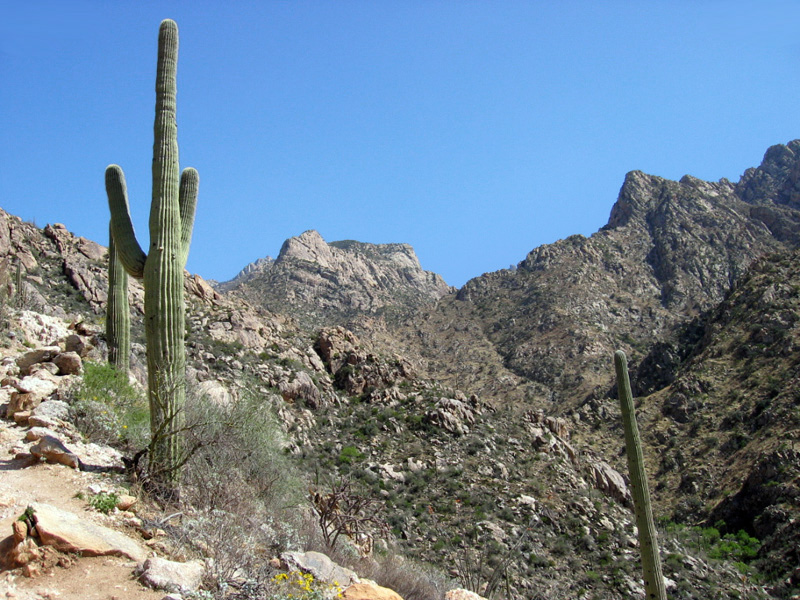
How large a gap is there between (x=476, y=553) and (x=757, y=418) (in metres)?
16.5

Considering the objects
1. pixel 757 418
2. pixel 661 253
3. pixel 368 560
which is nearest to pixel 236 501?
pixel 368 560

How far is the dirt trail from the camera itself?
467 centimetres

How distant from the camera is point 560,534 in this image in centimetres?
1798

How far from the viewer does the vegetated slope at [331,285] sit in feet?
178

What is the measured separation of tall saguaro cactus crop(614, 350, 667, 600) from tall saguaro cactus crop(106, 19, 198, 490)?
280 inches

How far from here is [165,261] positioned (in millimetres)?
7902

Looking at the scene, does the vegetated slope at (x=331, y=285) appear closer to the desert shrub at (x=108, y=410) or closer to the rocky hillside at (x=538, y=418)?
the rocky hillside at (x=538, y=418)

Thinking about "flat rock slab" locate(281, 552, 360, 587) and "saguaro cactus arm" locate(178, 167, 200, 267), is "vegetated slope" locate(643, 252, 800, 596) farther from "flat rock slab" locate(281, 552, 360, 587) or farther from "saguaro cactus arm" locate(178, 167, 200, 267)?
"saguaro cactus arm" locate(178, 167, 200, 267)

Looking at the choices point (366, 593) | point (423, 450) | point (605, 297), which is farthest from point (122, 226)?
point (605, 297)

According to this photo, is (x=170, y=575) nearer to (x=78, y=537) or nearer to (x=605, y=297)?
(x=78, y=537)

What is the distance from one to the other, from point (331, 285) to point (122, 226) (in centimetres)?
5474

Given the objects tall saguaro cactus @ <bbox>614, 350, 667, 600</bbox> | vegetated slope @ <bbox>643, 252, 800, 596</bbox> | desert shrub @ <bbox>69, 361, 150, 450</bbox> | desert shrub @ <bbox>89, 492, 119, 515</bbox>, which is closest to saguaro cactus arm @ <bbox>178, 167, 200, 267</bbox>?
desert shrub @ <bbox>69, 361, 150, 450</bbox>

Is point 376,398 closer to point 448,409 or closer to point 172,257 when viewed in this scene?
point 448,409

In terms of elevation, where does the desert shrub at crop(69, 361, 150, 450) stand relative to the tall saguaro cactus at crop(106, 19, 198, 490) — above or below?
below
